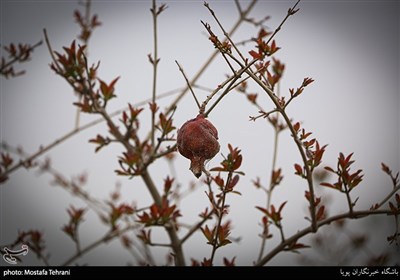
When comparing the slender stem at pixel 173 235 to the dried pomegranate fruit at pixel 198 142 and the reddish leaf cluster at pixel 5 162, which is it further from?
the reddish leaf cluster at pixel 5 162


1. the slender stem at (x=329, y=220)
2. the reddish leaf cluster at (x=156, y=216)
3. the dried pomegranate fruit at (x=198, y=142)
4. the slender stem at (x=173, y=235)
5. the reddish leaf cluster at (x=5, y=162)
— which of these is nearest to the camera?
the dried pomegranate fruit at (x=198, y=142)

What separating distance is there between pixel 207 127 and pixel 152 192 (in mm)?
927

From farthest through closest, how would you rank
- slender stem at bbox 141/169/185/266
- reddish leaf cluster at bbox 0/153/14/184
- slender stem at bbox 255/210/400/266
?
1. reddish leaf cluster at bbox 0/153/14/184
2. slender stem at bbox 141/169/185/266
3. slender stem at bbox 255/210/400/266

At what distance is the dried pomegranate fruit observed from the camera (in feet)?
2.91

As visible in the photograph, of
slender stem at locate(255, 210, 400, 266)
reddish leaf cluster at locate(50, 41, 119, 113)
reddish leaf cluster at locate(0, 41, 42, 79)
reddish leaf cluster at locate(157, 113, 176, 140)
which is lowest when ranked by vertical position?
slender stem at locate(255, 210, 400, 266)

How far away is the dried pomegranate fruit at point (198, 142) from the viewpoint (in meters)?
0.89

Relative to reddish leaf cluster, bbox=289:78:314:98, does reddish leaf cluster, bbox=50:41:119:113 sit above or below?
above

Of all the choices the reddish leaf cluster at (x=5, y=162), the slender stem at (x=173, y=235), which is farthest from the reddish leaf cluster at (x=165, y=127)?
the reddish leaf cluster at (x=5, y=162)

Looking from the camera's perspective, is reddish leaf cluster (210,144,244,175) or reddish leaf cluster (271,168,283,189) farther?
reddish leaf cluster (271,168,283,189)

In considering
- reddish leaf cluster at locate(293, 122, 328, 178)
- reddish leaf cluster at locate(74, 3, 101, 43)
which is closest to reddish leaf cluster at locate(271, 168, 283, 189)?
reddish leaf cluster at locate(293, 122, 328, 178)

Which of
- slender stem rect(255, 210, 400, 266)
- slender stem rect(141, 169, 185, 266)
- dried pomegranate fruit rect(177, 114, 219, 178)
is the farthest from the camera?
slender stem rect(141, 169, 185, 266)

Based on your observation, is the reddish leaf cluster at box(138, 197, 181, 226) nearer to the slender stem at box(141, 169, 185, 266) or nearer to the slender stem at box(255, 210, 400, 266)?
the slender stem at box(141, 169, 185, 266)
